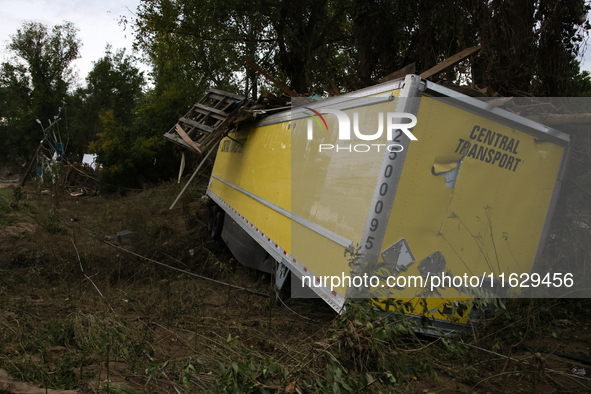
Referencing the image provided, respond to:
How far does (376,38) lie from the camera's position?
39.4ft

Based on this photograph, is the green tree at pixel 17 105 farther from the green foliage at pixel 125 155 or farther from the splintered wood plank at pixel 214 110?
the splintered wood plank at pixel 214 110

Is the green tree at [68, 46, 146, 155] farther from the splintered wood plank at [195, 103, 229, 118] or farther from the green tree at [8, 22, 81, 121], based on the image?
the splintered wood plank at [195, 103, 229, 118]

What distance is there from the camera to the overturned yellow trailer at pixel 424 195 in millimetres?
3967

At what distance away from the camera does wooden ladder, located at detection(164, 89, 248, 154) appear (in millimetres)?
9352

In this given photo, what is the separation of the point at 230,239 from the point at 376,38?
7375 millimetres

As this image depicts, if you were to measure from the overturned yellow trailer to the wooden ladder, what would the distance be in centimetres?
453

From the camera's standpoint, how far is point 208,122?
11234 millimetres

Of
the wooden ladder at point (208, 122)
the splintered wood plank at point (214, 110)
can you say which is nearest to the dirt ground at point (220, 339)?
the wooden ladder at point (208, 122)

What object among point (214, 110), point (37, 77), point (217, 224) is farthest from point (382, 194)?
point (37, 77)

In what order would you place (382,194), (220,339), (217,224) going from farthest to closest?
(217,224)
(220,339)
(382,194)

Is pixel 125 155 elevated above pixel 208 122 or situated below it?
below

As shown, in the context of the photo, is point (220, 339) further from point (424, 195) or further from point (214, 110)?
point (214, 110)

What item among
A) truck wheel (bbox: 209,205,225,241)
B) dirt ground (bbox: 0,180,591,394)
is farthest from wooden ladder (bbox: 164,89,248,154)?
dirt ground (bbox: 0,180,591,394)

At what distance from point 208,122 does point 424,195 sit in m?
8.31
